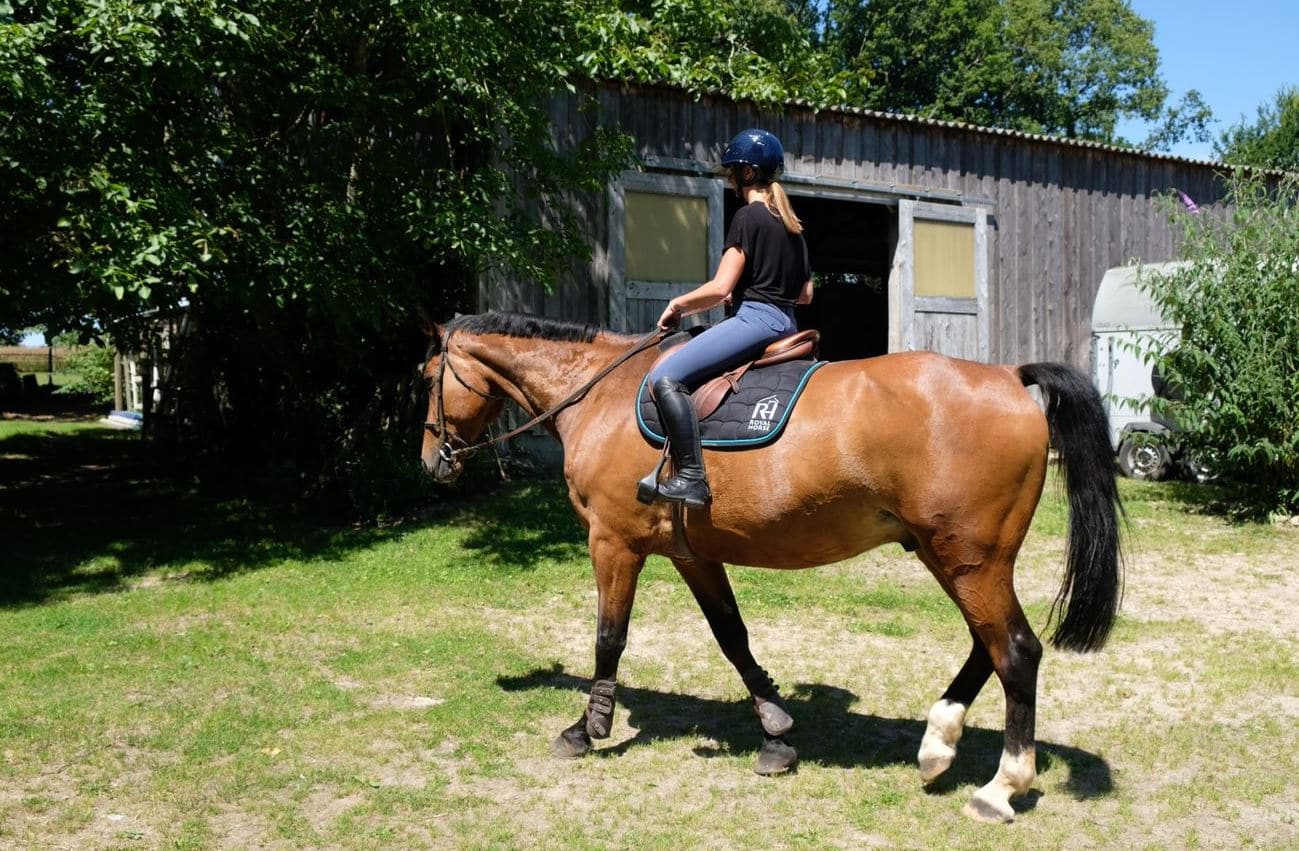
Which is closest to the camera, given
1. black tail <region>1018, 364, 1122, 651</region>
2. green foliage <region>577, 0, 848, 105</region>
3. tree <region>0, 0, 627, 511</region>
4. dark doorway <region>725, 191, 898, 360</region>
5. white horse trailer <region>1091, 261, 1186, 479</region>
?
black tail <region>1018, 364, 1122, 651</region>

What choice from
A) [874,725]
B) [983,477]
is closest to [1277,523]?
[874,725]

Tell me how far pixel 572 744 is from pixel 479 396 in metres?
1.89

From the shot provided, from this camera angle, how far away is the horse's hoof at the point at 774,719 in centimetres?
491

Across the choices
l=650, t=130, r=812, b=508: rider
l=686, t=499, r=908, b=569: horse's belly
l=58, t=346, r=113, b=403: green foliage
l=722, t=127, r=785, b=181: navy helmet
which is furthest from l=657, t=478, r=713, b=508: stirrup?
l=58, t=346, r=113, b=403: green foliage

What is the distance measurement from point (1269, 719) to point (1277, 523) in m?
6.31

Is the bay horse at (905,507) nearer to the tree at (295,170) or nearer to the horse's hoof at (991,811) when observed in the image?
the horse's hoof at (991,811)

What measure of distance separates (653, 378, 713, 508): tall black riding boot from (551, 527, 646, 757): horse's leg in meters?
0.49

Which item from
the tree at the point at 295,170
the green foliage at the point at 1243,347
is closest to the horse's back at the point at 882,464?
the tree at the point at 295,170

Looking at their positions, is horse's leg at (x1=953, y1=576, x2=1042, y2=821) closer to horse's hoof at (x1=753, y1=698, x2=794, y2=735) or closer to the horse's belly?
the horse's belly

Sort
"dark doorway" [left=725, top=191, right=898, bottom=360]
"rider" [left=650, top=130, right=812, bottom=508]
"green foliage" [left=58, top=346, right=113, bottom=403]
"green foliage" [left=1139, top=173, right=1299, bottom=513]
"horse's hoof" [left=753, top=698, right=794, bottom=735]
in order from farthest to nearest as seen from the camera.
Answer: "green foliage" [left=58, top=346, right=113, bottom=403] < "dark doorway" [left=725, top=191, right=898, bottom=360] < "green foliage" [left=1139, top=173, right=1299, bottom=513] < "horse's hoof" [left=753, top=698, right=794, bottom=735] < "rider" [left=650, top=130, right=812, bottom=508]

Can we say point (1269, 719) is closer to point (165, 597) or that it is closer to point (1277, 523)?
point (1277, 523)

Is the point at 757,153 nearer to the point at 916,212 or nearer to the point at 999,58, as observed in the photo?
the point at 916,212

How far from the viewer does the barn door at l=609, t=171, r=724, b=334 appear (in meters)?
12.5

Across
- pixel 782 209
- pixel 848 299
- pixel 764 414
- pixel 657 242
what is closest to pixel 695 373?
pixel 764 414
